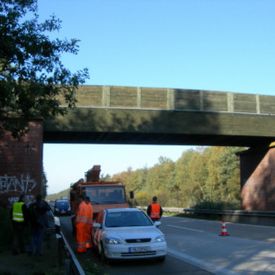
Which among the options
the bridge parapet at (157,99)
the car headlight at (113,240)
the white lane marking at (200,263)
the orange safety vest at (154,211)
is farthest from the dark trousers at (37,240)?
the bridge parapet at (157,99)

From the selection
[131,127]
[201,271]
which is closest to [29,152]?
[131,127]

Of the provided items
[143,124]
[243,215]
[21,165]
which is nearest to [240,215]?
[243,215]

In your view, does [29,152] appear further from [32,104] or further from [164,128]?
[32,104]

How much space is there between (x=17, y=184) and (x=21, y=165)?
95cm

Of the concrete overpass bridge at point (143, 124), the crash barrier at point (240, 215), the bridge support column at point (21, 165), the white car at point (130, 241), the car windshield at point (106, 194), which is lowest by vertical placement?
the crash barrier at point (240, 215)

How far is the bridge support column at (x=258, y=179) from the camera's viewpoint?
108 ft

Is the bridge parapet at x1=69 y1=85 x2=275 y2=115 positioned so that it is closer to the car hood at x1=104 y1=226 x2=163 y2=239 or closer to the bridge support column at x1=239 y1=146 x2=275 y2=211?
the bridge support column at x1=239 y1=146 x2=275 y2=211

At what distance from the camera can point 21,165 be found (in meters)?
26.9

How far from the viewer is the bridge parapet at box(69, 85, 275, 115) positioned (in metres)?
29.9

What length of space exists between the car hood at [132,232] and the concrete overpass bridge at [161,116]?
1582 centimetres

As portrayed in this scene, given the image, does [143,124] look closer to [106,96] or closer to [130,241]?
[106,96]

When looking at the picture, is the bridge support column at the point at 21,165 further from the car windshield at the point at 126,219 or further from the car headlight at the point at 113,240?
the car headlight at the point at 113,240

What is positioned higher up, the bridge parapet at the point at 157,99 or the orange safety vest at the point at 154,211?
the bridge parapet at the point at 157,99

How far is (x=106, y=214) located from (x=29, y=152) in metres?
12.7
